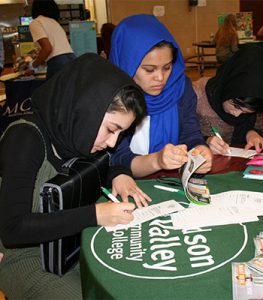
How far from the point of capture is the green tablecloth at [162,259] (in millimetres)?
809

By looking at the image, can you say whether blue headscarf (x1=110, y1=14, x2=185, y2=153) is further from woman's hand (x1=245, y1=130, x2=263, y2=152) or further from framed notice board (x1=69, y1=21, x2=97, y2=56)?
framed notice board (x1=69, y1=21, x2=97, y2=56)

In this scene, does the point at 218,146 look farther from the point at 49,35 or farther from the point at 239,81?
the point at 49,35

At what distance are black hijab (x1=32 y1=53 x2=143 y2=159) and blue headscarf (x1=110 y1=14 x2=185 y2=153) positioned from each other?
0.45 metres

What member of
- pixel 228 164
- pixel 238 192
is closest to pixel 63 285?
pixel 238 192

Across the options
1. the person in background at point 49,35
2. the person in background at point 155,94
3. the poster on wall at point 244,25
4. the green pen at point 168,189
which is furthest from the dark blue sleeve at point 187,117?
the poster on wall at point 244,25

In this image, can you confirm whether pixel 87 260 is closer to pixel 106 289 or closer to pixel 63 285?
pixel 106 289

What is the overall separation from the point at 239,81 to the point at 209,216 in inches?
37.6

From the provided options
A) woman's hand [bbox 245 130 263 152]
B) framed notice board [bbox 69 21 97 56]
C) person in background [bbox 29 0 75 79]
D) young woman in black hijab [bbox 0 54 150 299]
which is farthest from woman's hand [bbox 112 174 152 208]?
framed notice board [bbox 69 21 97 56]

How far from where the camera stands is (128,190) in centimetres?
133

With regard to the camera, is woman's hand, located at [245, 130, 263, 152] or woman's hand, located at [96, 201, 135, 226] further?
woman's hand, located at [245, 130, 263, 152]

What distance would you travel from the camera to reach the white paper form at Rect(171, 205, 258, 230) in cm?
108

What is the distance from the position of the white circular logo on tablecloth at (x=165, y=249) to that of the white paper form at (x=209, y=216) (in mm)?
25

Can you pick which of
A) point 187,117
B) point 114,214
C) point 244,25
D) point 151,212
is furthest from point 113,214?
point 244,25

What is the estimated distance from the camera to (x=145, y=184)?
4.67ft
